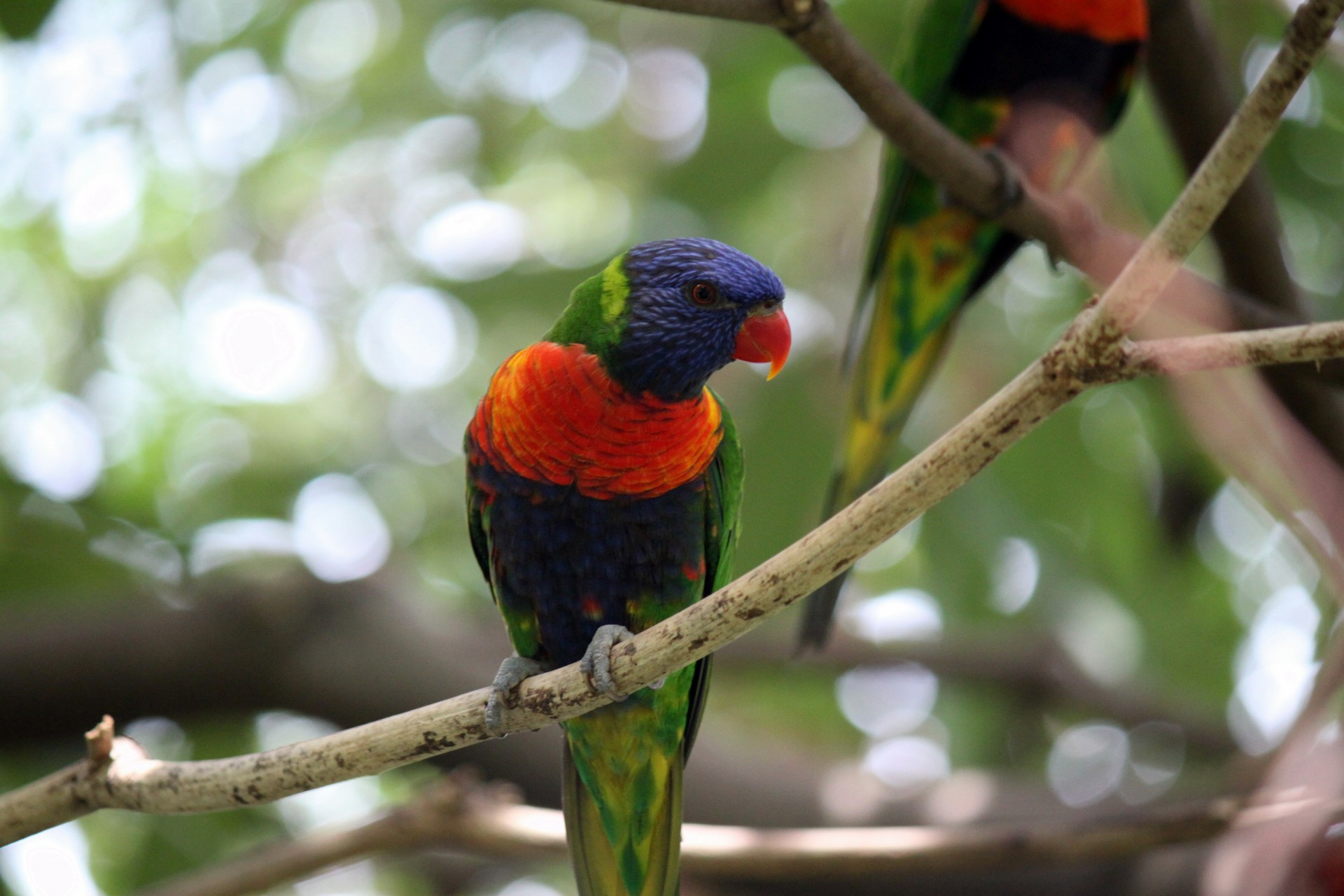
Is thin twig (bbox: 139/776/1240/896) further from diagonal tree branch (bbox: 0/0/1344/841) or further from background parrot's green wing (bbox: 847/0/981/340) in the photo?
background parrot's green wing (bbox: 847/0/981/340)

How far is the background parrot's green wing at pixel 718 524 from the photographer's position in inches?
86.2

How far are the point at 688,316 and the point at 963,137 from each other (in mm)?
1273

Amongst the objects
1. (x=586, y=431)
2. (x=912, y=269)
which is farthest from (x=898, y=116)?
(x=912, y=269)

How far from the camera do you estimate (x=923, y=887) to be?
3.09m

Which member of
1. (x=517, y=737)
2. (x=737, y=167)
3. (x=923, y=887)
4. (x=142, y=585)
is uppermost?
(x=737, y=167)

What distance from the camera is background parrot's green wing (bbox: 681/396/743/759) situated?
2189 mm

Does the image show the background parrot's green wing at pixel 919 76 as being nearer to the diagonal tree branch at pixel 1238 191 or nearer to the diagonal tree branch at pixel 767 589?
the diagonal tree branch at pixel 1238 191

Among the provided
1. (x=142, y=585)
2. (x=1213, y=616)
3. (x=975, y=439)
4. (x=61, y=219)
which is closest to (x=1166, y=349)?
(x=975, y=439)

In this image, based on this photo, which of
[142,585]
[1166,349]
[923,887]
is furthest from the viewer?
[142,585]

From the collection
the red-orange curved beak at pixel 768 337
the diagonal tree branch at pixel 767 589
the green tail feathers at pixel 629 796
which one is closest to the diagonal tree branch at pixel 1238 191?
the red-orange curved beak at pixel 768 337

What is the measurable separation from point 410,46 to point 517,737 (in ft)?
9.93

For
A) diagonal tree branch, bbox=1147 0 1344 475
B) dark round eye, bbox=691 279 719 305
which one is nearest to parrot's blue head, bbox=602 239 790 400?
dark round eye, bbox=691 279 719 305

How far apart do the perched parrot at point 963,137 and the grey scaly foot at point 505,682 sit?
3.10 ft

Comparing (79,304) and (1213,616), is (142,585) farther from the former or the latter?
(1213,616)
